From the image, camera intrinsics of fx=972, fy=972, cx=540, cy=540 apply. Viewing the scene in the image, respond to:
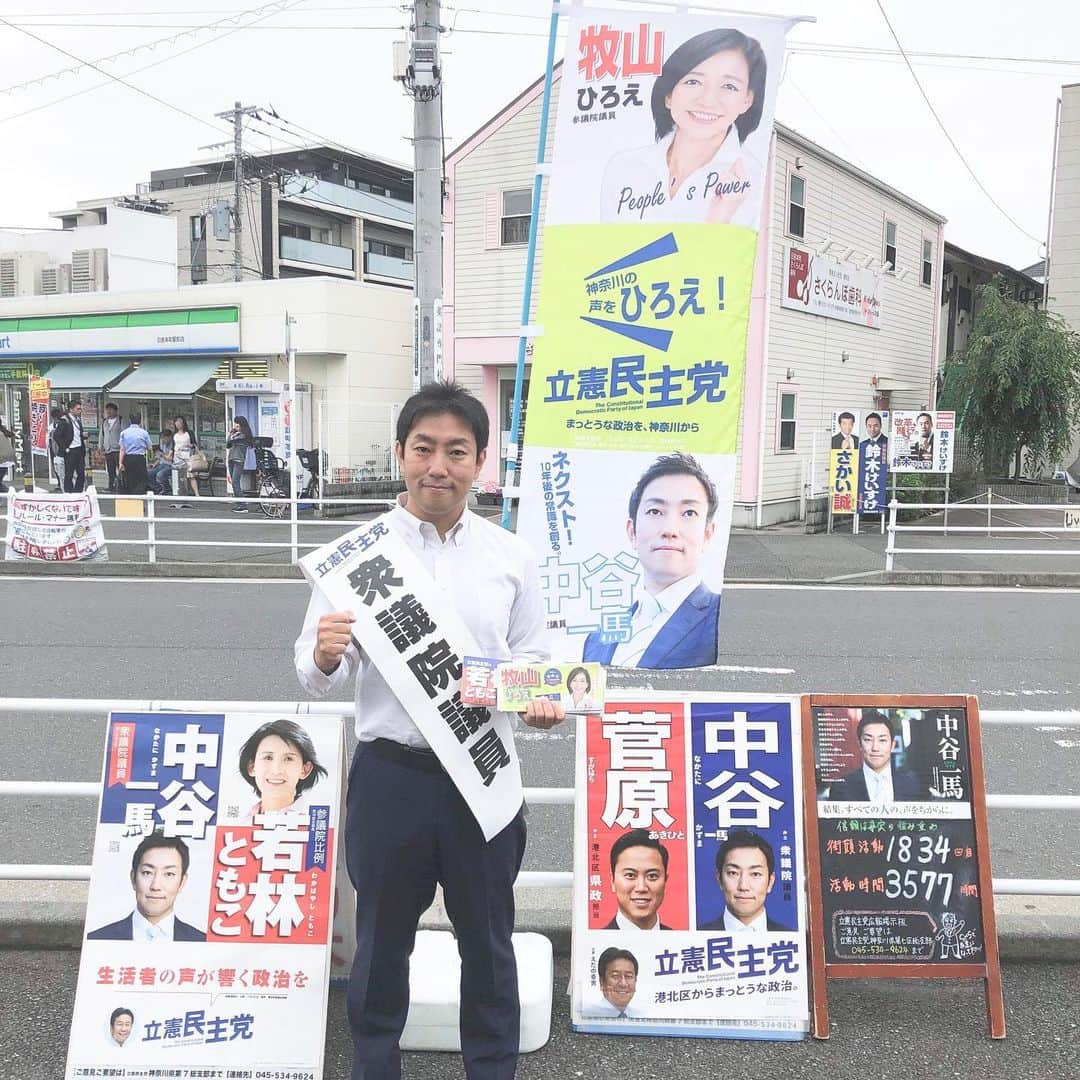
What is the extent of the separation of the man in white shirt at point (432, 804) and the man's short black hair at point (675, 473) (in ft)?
5.79

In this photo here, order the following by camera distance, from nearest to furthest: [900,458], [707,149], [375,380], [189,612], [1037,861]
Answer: [707,149] < [1037,861] < [189,612] < [900,458] < [375,380]

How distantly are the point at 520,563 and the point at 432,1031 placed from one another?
1.53 m

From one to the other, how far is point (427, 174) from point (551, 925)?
10648 mm

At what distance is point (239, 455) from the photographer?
19438 millimetres

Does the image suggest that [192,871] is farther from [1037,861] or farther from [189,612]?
[189,612]

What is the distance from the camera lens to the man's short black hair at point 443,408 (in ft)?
8.14

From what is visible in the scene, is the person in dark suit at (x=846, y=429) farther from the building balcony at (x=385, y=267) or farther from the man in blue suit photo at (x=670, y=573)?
the building balcony at (x=385, y=267)

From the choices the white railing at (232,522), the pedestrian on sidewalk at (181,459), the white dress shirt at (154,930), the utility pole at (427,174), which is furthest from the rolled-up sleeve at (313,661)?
the pedestrian on sidewalk at (181,459)

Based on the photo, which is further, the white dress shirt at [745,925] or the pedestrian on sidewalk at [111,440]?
the pedestrian on sidewalk at [111,440]

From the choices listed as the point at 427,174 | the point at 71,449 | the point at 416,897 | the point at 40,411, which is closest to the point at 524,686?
the point at 416,897

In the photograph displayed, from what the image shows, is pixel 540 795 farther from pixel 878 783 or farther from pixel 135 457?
pixel 135 457

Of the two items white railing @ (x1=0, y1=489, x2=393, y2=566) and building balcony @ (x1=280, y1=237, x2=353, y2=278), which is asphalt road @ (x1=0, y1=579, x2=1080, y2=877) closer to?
white railing @ (x1=0, y1=489, x2=393, y2=566)

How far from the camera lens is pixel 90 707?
337 centimetres

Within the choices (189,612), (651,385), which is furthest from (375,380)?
(651,385)
